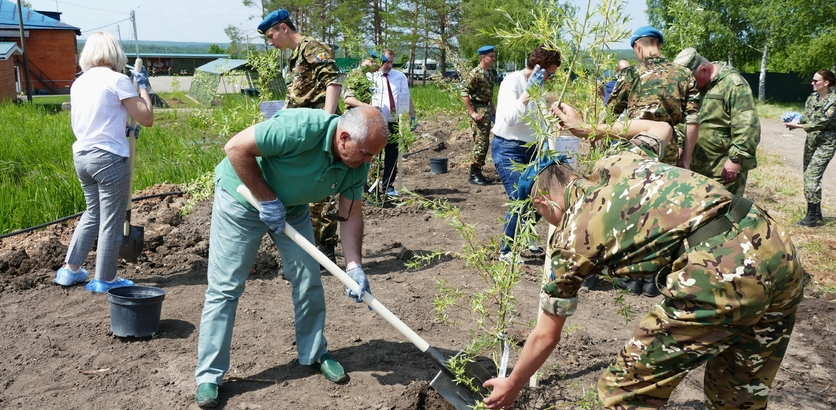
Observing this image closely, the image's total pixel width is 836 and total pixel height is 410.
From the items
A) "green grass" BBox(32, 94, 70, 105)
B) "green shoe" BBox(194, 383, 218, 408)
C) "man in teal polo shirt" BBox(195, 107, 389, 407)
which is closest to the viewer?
"man in teal polo shirt" BBox(195, 107, 389, 407)

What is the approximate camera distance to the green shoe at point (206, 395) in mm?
3094

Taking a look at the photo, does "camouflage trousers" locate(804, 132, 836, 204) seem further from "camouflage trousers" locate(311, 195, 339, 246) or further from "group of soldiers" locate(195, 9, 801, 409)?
"camouflage trousers" locate(311, 195, 339, 246)

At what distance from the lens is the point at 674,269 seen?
2.00 m

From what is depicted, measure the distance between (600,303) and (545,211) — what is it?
8.37ft

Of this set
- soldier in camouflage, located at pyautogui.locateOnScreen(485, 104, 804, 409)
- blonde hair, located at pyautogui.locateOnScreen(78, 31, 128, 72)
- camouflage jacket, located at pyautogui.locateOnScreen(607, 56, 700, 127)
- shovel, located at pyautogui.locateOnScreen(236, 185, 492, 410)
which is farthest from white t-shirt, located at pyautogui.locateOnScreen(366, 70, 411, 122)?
soldier in camouflage, located at pyautogui.locateOnScreen(485, 104, 804, 409)

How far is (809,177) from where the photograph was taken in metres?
7.18

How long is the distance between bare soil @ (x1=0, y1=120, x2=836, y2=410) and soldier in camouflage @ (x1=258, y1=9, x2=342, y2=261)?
45 centimetres

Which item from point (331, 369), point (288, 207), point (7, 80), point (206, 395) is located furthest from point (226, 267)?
point (7, 80)

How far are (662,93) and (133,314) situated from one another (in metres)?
3.58

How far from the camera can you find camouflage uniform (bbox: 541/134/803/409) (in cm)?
190

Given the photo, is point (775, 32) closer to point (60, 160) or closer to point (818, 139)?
point (818, 139)

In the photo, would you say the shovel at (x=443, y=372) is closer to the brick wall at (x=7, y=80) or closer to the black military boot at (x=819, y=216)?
the black military boot at (x=819, y=216)

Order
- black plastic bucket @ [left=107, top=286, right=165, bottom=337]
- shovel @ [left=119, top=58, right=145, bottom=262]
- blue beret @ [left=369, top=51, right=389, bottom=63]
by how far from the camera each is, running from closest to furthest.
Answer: black plastic bucket @ [left=107, top=286, right=165, bottom=337]
shovel @ [left=119, top=58, right=145, bottom=262]
blue beret @ [left=369, top=51, right=389, bottom=63]

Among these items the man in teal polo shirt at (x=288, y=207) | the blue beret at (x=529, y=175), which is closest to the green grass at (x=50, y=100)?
the man in teal polo shirt at (x=288, y=207)
